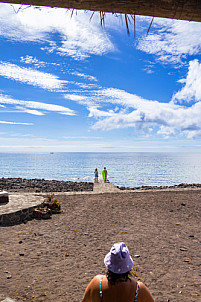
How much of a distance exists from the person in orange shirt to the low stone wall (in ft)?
22.6

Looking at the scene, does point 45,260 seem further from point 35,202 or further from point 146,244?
point 35,202

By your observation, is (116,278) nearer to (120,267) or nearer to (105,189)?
(120,267)

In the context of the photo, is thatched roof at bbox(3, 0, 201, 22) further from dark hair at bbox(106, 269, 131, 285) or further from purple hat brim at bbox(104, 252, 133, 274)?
dark hair at bbox(106, 269, 131, 285)

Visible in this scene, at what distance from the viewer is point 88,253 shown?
18.7ft

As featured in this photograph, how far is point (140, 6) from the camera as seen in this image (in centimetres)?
203

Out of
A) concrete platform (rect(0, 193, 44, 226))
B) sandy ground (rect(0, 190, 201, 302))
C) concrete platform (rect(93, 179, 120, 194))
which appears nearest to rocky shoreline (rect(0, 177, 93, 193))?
concrete platform (rect(93, 179, 120, 194))

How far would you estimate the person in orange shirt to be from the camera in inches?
76.9

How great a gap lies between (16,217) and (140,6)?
805 cm

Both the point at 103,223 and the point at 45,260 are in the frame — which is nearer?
the point at 45,260

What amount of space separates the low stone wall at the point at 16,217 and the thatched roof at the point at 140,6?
7473 millimetres

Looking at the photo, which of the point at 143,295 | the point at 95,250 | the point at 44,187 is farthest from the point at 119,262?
the point at 44,187

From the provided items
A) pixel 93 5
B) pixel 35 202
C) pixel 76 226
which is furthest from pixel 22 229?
pixel 93 5

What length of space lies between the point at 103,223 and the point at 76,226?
98cm

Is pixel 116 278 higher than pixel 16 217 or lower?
higher
